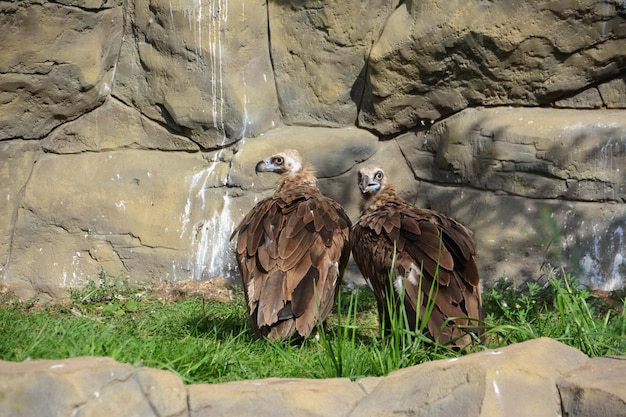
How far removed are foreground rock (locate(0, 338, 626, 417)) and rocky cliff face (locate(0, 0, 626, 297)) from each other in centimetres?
468

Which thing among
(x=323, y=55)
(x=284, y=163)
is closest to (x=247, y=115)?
(x=323, y=55)

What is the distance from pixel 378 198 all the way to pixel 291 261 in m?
1.33

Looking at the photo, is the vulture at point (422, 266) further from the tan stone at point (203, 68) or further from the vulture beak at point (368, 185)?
the tan stone at point (203, 68)

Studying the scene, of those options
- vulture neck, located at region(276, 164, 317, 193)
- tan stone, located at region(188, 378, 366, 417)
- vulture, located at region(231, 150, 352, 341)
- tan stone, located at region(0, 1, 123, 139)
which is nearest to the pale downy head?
vulture neck, located at region(276, 164, 317, 193)

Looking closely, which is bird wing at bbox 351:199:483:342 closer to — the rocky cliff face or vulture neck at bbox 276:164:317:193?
vulture neck at bbox 276:164:317:193

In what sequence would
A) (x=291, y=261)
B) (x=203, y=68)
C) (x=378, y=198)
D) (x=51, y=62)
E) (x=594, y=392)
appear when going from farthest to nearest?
(x=203, y=68), (x=51, y=62), (x=378, y=198), (x=291, y=261), (x=594, y=392)

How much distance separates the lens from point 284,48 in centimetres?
951

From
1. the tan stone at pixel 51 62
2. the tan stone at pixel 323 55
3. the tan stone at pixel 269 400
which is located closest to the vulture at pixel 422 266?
the tan stone at pixel 269 400

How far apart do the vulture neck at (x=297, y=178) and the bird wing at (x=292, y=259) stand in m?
0.93

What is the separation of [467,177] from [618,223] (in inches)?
57.2

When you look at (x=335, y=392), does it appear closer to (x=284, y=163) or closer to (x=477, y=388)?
(x=477, y=388)

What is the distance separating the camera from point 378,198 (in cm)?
723

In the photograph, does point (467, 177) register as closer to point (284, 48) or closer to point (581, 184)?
point (581, 184)

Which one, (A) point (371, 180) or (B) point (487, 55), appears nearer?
(A) point (371, 180)
